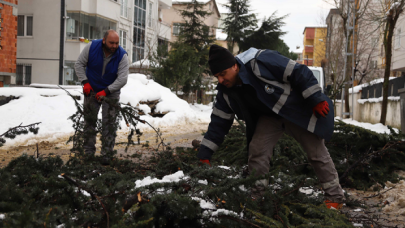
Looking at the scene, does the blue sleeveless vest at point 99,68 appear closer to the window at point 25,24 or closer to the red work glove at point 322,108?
the red work glove at point 322,108

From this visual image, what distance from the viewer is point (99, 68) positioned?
5.23 meters

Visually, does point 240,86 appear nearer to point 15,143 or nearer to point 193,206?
point 193,206

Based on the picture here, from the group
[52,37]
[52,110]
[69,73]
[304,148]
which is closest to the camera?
[304,148]

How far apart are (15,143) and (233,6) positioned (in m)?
29.3

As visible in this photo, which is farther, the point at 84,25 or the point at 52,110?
the point at 84,25

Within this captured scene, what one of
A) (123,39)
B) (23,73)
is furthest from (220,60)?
(123,39)

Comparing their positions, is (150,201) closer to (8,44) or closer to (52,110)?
(52,110)

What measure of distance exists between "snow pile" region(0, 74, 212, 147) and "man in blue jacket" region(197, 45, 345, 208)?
495 cm

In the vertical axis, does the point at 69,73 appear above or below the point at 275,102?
above

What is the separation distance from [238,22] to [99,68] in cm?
2942

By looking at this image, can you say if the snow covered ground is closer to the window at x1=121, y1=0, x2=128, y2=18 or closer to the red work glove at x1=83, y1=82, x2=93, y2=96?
the red work glove at x1=83, y1=82, x2=93, y2=96

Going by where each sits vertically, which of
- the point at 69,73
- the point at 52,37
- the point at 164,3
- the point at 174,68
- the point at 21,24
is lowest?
the point at 69,73

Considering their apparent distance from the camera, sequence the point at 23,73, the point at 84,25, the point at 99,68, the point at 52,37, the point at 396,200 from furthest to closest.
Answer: the point at 84,25 < the point at 23,73 < the point at 52,37 < the point at 99,68 < the point at 396,200

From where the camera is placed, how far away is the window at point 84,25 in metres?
21.8
